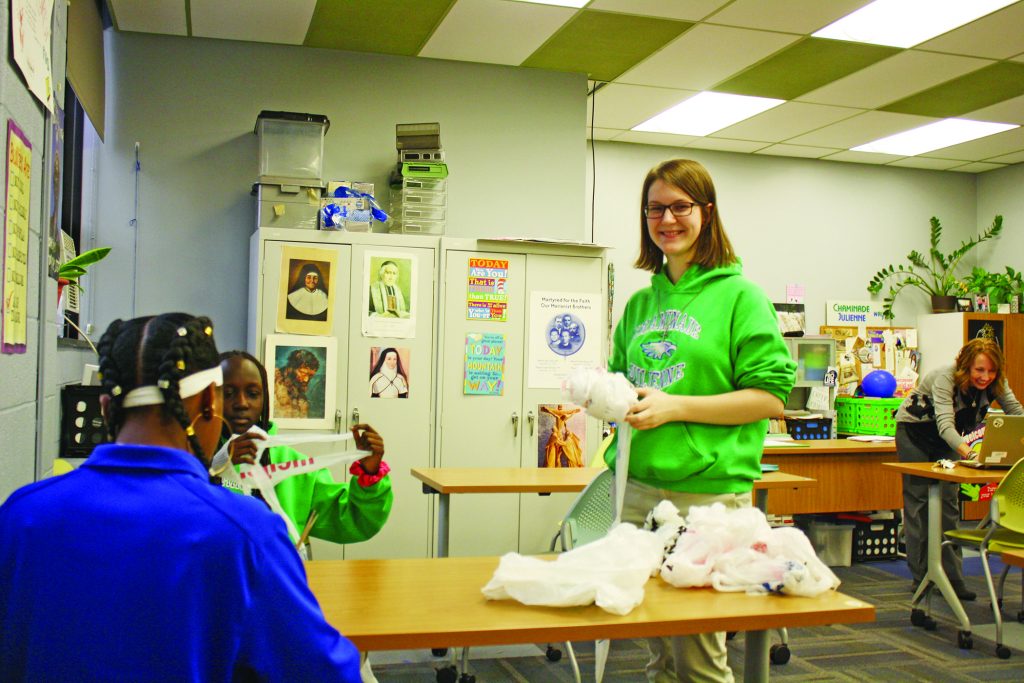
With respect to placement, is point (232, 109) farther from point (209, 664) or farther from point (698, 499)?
point (209, 664)

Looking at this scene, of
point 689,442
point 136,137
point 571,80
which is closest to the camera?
point 689,442

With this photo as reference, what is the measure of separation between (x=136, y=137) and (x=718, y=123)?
390 centimetres

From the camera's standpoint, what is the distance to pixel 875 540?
20.1 feet

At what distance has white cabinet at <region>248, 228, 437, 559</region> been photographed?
4.65 metres

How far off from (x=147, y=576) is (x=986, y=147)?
25.0 ft

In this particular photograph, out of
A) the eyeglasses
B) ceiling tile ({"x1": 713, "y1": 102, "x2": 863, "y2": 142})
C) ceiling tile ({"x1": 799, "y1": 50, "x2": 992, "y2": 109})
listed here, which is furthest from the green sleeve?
ceiling tile ({"x1": 713, "y1": 102, "x2": 863, "y2": 142})

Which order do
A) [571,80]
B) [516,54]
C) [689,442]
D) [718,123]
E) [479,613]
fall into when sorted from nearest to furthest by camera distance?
[479,613]
[689,442]
[516,54]
[571,80]
[718,123]

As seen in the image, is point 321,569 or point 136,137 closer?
point 321,569

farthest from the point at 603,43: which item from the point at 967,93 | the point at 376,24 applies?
the point at 967,93

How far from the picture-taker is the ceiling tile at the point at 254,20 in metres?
4.53

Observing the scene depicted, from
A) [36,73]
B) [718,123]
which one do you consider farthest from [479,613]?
[718,123]

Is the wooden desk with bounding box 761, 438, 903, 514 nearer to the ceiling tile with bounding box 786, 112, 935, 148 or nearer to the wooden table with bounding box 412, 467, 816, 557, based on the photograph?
the wooden table with bounding box 412, 467, 816, 557

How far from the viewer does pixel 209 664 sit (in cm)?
107

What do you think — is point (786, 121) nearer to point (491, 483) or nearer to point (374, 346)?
point (374, 346)
